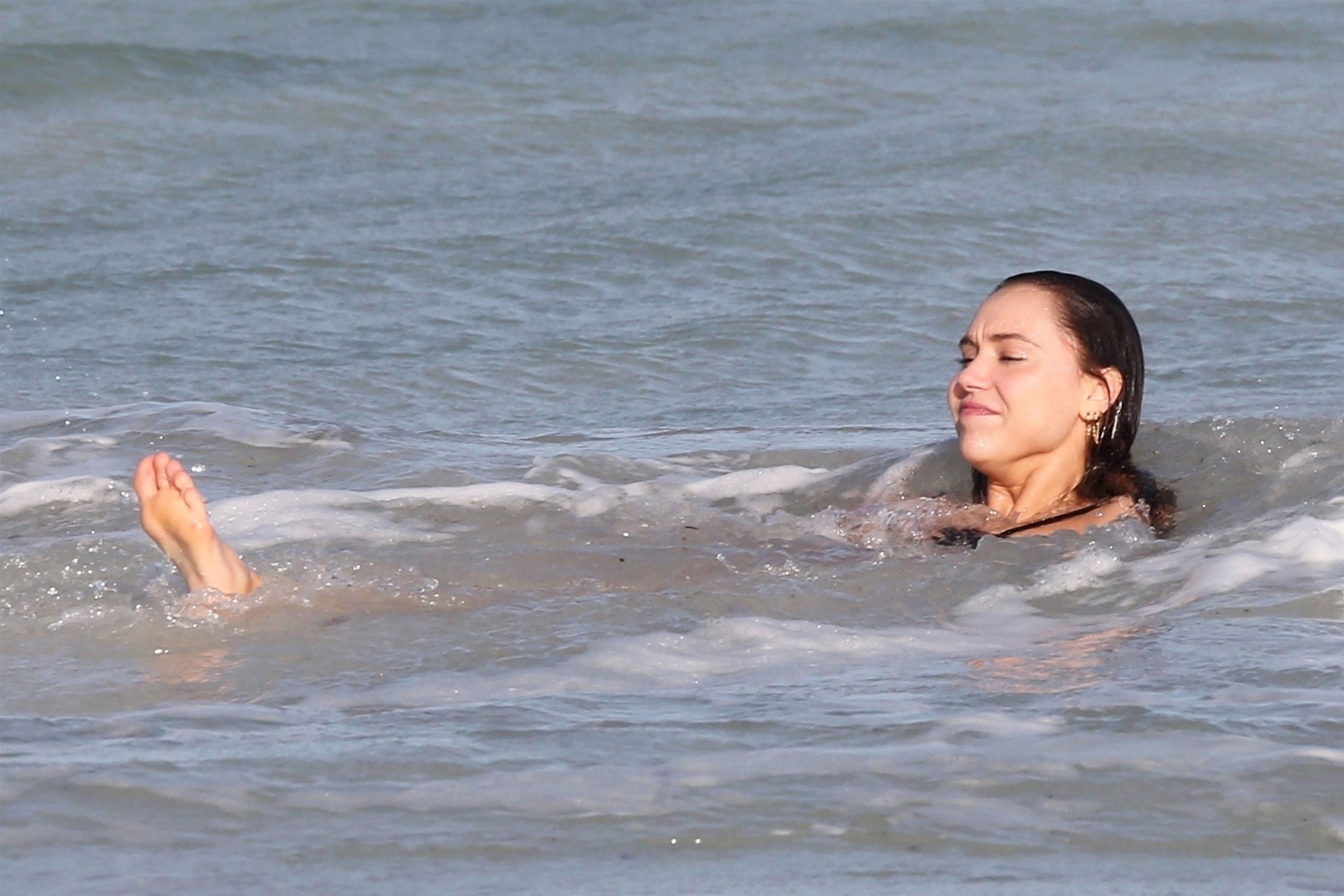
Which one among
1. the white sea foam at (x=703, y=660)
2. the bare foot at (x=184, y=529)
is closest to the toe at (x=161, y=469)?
the bare foot at (x=184, y=529)

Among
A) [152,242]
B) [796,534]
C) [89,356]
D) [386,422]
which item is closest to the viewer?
[796,534]

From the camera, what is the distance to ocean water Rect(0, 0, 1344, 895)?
113 inches

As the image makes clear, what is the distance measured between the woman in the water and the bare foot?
185cm

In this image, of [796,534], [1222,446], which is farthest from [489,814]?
[1222,446]

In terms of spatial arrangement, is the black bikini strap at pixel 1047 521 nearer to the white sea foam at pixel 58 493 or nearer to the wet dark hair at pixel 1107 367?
the wet dark hair at pixel 1107 367

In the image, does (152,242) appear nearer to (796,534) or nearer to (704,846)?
(796,534)

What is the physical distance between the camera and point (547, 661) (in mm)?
3756

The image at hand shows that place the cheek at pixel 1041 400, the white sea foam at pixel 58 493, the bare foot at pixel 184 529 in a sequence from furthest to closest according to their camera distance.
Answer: the white sea foam at pixel 58 493, the cheek at pixel 1041 400, the bare foot at pixel 184 529

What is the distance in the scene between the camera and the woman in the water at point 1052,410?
4844 mm

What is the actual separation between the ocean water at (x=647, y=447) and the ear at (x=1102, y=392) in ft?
1.27

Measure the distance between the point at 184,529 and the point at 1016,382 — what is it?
2155mm

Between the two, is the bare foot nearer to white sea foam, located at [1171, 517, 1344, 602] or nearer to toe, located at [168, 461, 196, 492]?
toe, located at [168, 461, 196, 492]

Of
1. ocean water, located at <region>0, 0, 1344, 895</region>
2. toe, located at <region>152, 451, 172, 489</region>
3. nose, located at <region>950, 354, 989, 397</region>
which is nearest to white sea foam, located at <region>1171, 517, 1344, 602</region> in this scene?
ocean water, located at <region>0, 0, 1344, 895</region>

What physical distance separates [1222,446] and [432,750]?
10.5 ft
